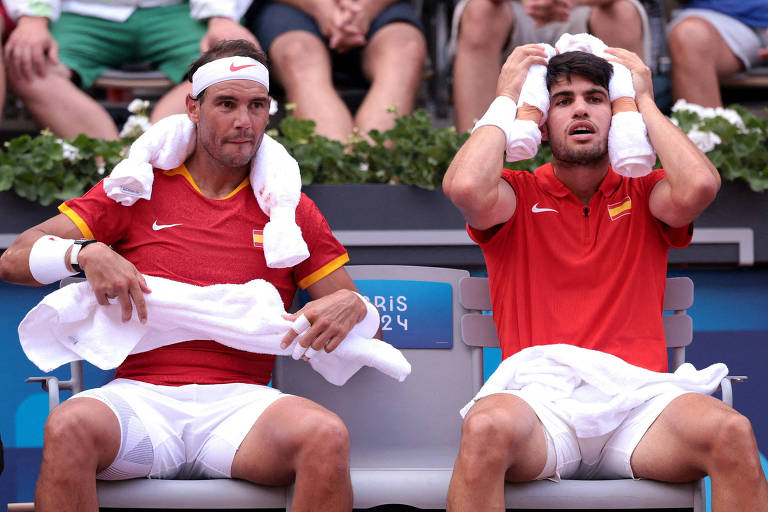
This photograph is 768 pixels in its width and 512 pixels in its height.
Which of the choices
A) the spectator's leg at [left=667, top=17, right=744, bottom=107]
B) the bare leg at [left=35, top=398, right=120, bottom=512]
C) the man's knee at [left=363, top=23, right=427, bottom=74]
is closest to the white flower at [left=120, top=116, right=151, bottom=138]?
the man's knee at [left=363, top=23, right=427, bottom=74]

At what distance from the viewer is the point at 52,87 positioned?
440cm

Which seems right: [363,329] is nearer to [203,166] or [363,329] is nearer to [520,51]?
[203,166]

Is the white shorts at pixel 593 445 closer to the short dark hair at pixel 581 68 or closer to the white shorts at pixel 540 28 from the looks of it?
the short dark hair at pixel 581 68

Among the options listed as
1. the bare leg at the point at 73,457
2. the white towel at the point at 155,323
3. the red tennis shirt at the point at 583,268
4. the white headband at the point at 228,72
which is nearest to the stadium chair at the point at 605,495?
the red tennis shirt at the point at 583,268

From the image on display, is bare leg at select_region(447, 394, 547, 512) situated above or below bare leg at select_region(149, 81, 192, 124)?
below

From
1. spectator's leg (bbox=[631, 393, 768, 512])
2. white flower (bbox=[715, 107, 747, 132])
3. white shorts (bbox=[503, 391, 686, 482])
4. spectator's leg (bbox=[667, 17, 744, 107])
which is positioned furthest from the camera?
spectator's leg (bbox=[667, 17, 744, 107])

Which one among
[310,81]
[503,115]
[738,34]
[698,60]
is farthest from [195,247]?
[738,34]

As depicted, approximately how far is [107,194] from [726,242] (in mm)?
2176

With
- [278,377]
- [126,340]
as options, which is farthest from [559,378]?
[126,340]

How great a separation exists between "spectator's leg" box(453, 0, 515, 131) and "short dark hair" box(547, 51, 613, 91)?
1379 mm

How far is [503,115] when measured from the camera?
9.87ft

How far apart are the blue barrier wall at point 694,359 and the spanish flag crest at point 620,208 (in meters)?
0.80

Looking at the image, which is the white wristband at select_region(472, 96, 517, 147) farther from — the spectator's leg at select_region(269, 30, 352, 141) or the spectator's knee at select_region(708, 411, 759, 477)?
the spectator's leg at select_region(269, 30, 352, 141)

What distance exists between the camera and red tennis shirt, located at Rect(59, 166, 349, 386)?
2.94 metres
